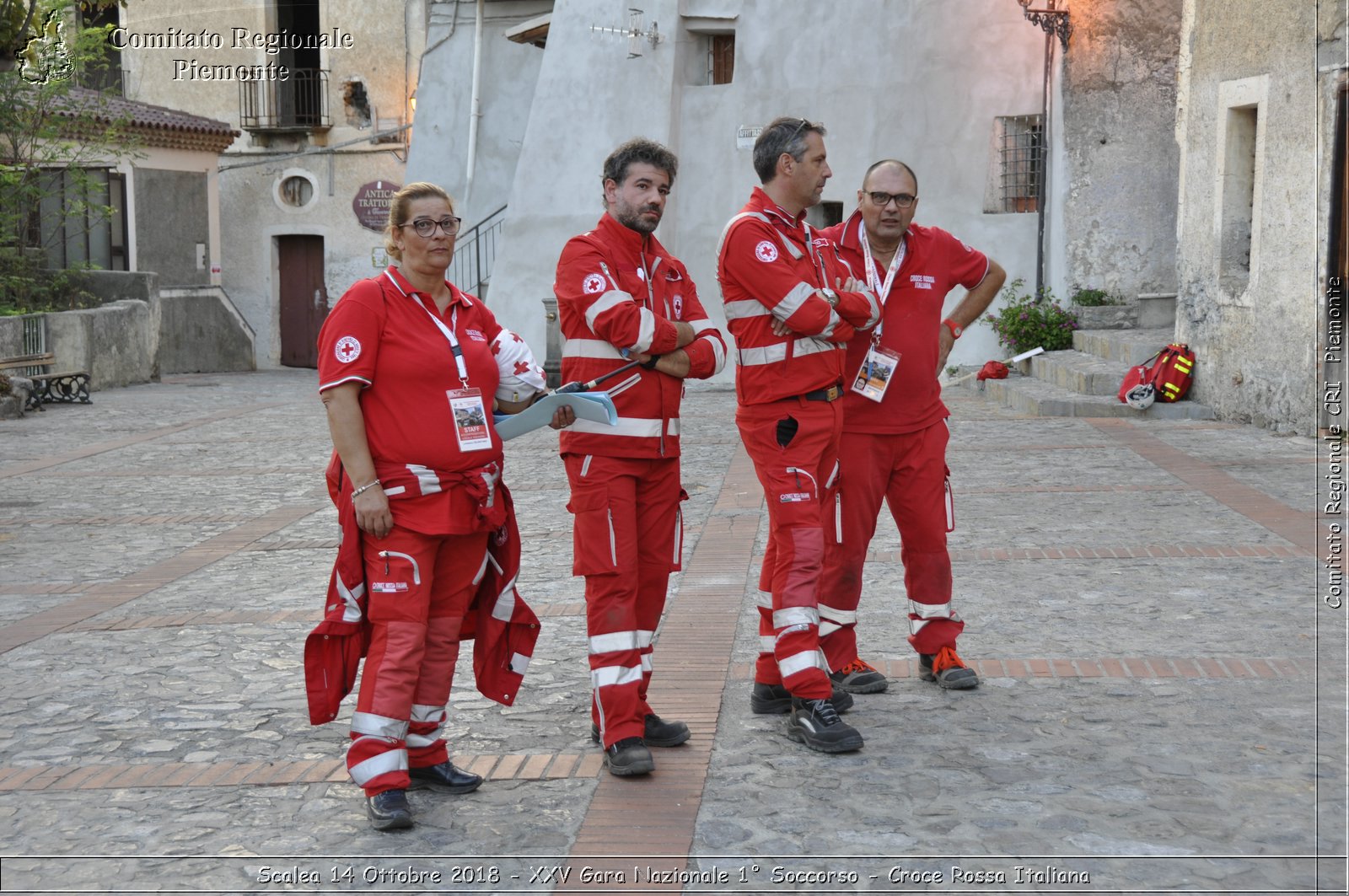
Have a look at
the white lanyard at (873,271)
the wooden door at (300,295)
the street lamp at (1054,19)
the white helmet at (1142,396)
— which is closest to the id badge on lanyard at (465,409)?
the white lanyard at (873,271)

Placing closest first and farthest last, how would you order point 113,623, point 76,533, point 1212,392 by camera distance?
point 113,623
point 76,533
point 1212,392

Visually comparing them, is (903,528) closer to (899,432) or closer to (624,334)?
(899,432)

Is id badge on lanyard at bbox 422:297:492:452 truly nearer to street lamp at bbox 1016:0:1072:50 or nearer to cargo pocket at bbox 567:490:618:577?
cargo pocket at bbox 567:490:618:577

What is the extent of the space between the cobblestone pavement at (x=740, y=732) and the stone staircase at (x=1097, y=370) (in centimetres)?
403

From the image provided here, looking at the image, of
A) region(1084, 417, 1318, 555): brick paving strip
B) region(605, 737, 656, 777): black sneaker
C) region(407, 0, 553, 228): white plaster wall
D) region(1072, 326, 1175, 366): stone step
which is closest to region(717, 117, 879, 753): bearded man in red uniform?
region(605, 737, 656, 777): black sneaker

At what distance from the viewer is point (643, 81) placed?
824 inches

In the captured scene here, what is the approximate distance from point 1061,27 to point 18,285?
606 inches

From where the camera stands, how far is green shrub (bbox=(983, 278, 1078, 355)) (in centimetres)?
1684

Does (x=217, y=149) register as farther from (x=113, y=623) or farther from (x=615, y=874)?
(x=615, y=874)

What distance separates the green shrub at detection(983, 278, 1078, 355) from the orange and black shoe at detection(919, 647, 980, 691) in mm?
11760

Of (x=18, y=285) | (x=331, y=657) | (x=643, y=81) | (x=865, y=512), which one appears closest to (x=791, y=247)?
(x=865, y=512)

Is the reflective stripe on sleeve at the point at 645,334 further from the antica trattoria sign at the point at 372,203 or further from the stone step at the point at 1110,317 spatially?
the antica trattoria sign at the point at 372,203

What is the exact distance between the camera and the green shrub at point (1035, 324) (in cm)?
1684

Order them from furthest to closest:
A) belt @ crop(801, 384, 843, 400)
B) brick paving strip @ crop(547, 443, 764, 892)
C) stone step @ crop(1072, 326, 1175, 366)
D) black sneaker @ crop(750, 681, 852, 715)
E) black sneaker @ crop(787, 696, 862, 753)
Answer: stone step @ crop(1072, 326, 1175, 366) → black sneaker @ crop(750, 681, 852, 715) → belt @ crop(801, 384, 843, 400) → black sneaker @ crop(787, 696, 862, 753) → brick paving strip @ crop(547, 443, 764, 892)
